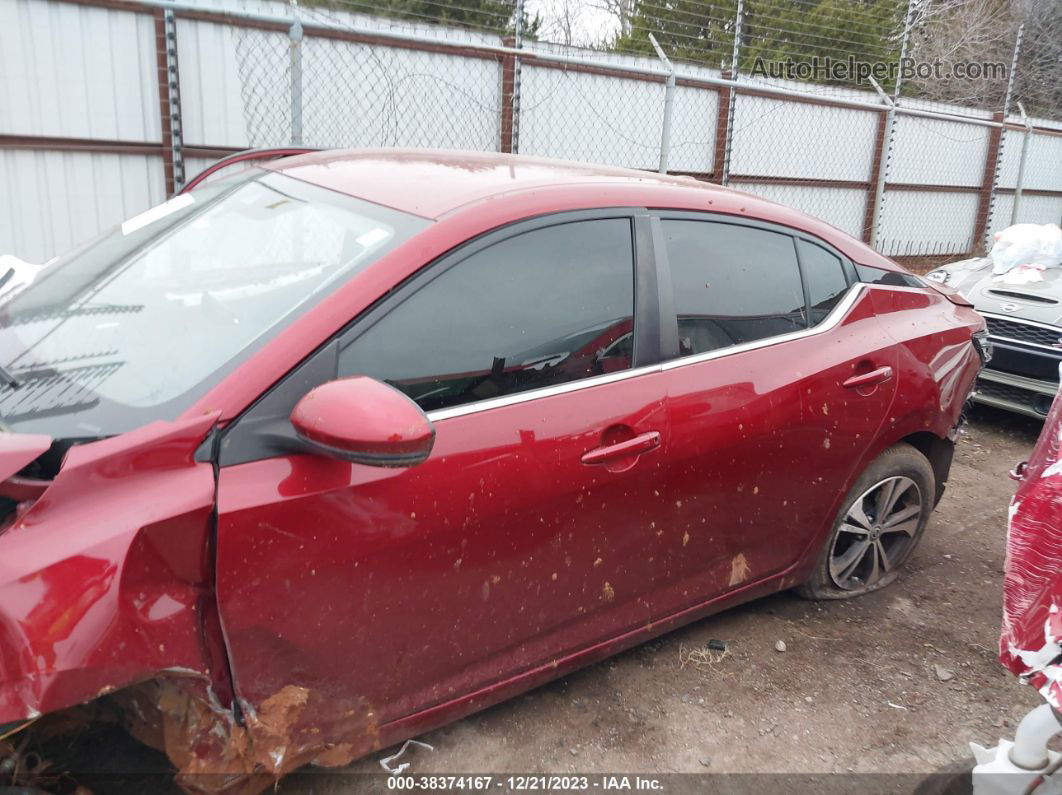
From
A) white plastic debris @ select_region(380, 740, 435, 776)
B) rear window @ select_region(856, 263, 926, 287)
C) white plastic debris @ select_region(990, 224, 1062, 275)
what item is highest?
rear window @ select_region(856, 263, 926, 287)

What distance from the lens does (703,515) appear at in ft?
8.95

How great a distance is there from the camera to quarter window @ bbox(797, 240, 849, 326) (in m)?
3.12

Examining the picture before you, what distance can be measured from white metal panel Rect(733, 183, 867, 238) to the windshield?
8.25m

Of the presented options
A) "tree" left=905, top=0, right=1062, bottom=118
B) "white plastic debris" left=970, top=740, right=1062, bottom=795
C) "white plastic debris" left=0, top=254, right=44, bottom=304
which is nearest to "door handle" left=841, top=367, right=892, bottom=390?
"white plastic debris" left=970, top=740, right=1062, bottom=795

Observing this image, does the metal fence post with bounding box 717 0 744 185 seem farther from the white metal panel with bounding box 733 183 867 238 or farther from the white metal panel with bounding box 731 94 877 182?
the white metal panel with bounding box 733 183 867 238

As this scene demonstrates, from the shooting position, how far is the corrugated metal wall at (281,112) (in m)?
5.50

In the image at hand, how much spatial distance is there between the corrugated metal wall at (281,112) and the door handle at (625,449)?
4.43 metres

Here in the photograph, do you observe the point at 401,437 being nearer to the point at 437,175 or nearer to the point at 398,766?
the point at 437,175

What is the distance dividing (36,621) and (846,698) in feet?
8.25

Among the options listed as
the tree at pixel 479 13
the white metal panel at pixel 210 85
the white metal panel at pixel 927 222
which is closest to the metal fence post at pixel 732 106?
the tree at pixel 479 13

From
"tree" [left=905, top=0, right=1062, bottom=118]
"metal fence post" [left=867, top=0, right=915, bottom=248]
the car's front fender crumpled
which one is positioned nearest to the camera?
the car's front fender crumpled

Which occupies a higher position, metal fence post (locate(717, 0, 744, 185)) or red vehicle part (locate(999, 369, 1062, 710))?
metal fence post (locate(717, 0, 744, 185))

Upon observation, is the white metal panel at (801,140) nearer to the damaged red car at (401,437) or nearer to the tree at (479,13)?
the tree at (479,13)

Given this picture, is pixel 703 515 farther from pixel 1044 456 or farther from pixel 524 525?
pixel 1044 456
